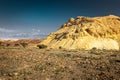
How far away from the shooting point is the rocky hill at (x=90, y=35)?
47.4 meters

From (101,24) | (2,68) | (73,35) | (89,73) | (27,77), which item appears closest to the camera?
(27,77)

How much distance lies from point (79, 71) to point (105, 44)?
37635 millimetres

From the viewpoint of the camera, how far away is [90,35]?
49688 millimetres

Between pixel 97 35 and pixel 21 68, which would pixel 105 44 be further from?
pixel 21 68

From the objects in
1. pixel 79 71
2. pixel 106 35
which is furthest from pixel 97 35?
pixel 79 71

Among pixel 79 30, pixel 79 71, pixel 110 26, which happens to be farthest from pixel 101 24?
pixel 79 71

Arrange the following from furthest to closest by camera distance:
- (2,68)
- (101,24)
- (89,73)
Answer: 1. (101,24)
2. (2,68)
3. (89,73)

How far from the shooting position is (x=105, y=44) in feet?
163

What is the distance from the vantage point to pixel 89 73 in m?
12.7

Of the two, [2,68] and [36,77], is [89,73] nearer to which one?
[36,77]

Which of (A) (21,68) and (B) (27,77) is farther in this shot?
(A) (21,68)

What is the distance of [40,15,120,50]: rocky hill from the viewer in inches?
1866

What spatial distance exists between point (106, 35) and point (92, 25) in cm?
421

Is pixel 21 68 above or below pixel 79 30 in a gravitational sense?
below
